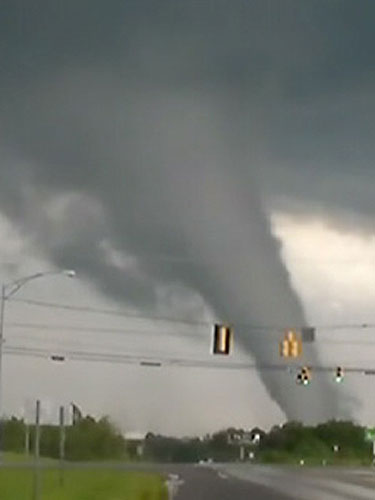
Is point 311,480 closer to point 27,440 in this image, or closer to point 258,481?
point 258,481

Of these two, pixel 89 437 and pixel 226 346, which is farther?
pixel 89 437

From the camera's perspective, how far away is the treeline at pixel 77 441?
44438 mm

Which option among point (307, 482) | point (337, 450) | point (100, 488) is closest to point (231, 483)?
point (307, 482)

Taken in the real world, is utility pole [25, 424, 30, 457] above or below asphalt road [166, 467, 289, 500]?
above

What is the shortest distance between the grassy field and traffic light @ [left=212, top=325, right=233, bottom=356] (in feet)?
12.0

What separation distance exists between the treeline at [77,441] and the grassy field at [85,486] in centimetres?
177

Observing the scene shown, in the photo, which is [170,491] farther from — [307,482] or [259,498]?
[307,482]

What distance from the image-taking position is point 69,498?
114 feet

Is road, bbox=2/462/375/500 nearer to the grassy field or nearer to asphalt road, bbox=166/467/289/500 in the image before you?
asphalt road, bbox=166/467/289/500

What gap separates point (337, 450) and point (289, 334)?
2236 centimetres

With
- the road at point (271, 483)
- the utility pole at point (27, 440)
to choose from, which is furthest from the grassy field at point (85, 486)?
the road at point (271, 483)

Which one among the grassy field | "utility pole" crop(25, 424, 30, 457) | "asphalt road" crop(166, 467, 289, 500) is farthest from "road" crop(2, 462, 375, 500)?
"utility pole" crop(25, 424, 30, 457)

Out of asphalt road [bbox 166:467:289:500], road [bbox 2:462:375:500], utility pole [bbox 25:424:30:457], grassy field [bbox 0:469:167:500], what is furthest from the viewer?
utility pole [bbox 25:424:30:457]

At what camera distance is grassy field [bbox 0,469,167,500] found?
3425 centimetres
